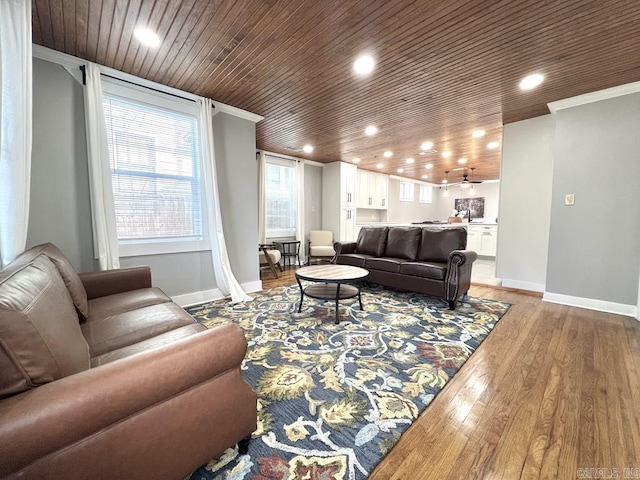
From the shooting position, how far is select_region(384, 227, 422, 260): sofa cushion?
12.4ft

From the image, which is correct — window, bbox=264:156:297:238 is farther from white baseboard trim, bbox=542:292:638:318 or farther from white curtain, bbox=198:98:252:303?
white baseboard trim, bbox=542:292:638:318

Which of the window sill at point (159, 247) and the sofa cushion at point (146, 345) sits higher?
the window sill at point (159, 247)

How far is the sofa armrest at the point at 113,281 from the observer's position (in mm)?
2113

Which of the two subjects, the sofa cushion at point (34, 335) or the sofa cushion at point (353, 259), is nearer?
the sofa cushion at point (34, 335)

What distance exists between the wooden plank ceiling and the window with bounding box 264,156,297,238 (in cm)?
219

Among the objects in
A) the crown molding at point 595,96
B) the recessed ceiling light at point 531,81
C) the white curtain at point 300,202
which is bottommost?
the white curtain at point 300,202

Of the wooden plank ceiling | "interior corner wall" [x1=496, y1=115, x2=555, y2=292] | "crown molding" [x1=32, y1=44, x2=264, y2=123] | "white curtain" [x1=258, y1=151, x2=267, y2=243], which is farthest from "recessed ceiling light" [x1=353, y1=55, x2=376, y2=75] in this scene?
"white curtain" [x1=258, y1=151, x2=267, y2=243]

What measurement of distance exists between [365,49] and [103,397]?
2716 millimetres

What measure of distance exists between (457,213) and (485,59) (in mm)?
8144

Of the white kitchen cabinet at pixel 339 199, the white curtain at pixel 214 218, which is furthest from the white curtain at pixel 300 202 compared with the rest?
the white curtain at pixel 214 218

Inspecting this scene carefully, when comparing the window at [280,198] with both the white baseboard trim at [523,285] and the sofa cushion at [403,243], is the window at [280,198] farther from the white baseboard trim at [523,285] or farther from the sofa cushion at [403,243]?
the white baseboard trim at [523,285]

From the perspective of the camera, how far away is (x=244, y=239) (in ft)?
12.4

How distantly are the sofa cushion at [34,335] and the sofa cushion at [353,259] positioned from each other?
326 centimetres

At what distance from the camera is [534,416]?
1.45 meters
